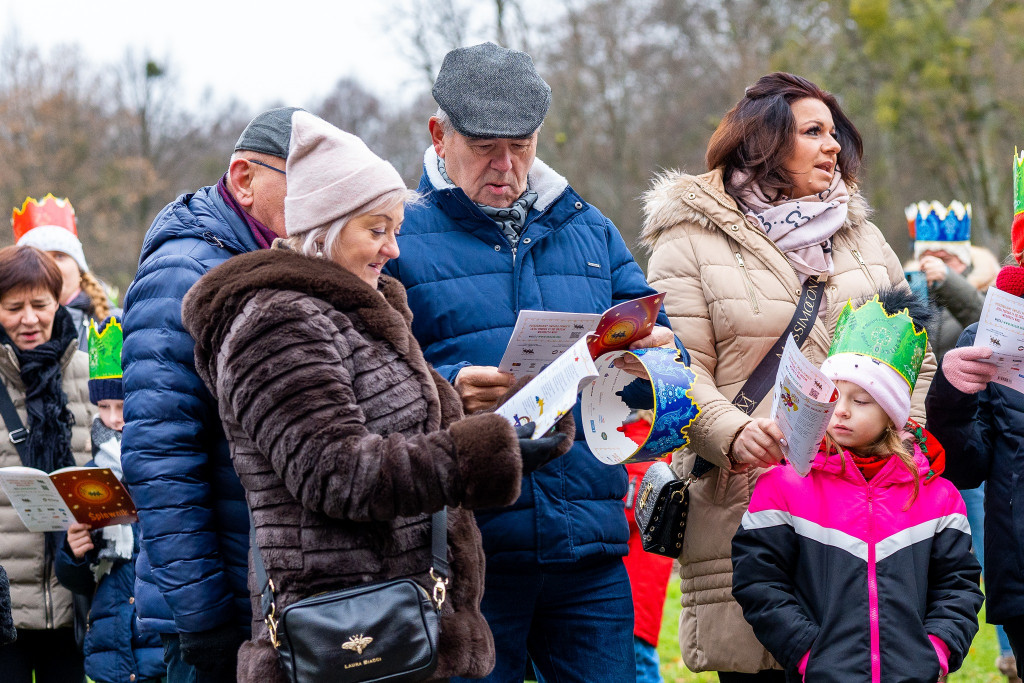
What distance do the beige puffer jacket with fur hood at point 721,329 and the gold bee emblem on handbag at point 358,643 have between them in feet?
4.18

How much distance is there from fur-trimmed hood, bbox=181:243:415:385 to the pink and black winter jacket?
4.01 feet

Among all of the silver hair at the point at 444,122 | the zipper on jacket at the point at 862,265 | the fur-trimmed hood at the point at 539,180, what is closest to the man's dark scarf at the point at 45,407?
the fur-trimmed hood at the point at 539,180

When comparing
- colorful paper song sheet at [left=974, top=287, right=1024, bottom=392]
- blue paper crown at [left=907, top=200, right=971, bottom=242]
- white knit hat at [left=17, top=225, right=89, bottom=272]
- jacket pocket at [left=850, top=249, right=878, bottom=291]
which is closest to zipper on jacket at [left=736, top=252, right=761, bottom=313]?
jacket pocket at [left=850, top=249, right=878, bottom=291]

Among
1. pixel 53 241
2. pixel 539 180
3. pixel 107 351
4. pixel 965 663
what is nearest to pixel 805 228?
pixel 539 180

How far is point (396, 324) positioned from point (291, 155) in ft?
1.58

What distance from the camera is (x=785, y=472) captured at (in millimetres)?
3168

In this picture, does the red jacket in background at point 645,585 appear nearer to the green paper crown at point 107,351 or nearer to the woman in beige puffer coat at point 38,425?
the green paper crown at point 107,351

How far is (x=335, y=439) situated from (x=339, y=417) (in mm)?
48

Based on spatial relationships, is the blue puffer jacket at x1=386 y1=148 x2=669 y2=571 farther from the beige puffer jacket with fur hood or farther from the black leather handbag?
the black leather handbag

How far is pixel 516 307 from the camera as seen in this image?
10.2 ft

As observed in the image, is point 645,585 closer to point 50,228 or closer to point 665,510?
point 665,510

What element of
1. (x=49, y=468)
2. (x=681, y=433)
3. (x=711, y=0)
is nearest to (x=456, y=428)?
(x=681, y=433)

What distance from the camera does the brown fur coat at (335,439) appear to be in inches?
89.2

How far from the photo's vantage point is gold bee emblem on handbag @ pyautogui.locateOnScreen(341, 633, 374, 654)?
2309 mm
